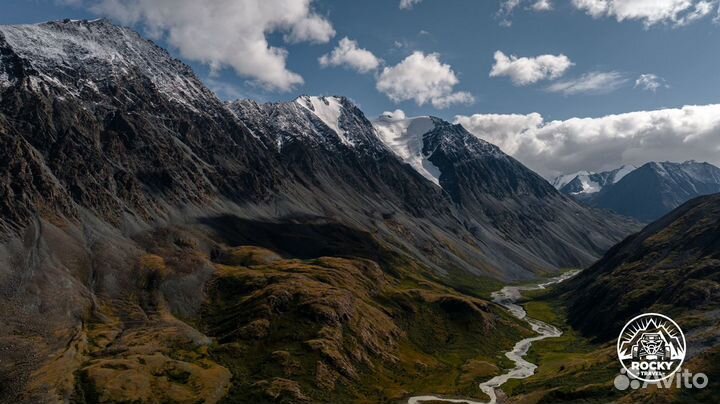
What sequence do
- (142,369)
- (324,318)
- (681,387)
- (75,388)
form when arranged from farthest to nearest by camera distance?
1. (324,318)
2. (142,369)
3. (75,388)
4. (681,387)

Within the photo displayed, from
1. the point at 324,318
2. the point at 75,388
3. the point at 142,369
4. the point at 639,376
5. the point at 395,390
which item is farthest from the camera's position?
the point at 324,318

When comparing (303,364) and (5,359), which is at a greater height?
(5,359)

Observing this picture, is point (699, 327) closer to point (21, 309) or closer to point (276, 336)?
point (276, 336)

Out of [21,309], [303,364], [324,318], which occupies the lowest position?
[303,364]

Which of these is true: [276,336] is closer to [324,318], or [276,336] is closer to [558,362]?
[324,318]

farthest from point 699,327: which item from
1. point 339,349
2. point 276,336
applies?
point 276,336

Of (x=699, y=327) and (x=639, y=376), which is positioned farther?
(x=699, y=327)

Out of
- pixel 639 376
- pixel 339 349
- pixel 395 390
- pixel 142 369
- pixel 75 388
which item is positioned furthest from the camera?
pixel 339 349

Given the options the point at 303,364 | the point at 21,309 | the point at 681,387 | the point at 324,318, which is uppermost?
the point at 21,309

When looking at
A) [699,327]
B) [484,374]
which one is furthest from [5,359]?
[699,327]
